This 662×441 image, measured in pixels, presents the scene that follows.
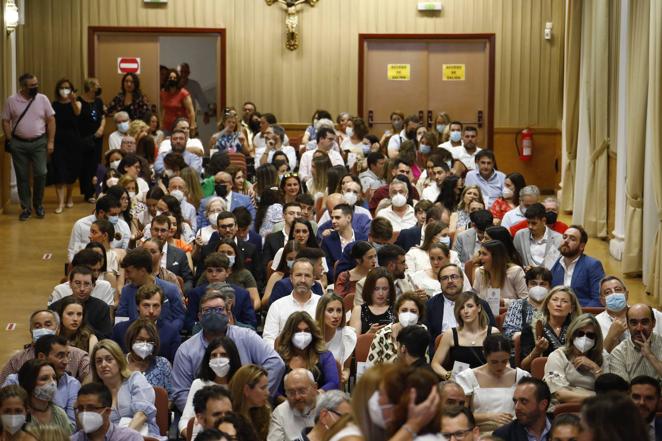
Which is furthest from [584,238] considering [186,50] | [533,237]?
[186,50]

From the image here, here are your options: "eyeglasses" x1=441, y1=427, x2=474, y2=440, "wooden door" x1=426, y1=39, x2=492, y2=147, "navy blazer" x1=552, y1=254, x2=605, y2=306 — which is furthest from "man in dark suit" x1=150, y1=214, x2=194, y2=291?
"wooden door" x1=426, y1=39, x2=492, y2=147

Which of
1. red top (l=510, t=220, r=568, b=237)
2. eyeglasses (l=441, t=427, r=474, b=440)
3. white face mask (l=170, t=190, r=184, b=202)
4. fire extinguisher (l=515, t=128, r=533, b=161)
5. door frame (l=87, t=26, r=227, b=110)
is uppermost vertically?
door frame (l=87, t=26, r=227, b=110)

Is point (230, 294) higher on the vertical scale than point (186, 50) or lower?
lower

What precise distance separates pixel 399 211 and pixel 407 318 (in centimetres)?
397

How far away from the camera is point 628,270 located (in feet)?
43.5

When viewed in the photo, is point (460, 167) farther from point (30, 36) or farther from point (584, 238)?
point (30, 36)

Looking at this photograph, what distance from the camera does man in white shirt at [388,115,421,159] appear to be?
55.0ft

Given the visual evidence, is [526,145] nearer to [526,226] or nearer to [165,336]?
[526,226]

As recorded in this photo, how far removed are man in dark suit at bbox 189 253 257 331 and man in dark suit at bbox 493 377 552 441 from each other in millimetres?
2765

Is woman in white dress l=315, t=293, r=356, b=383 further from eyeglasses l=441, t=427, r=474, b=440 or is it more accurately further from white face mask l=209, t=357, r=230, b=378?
eyeglasses l=441, t=427, r=474, b=440

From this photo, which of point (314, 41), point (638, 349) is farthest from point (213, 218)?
point (314, 41)

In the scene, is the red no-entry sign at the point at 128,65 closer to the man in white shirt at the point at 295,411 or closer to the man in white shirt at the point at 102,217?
the man in white shirt at the point at 102,217

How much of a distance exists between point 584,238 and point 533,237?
2.87 ft

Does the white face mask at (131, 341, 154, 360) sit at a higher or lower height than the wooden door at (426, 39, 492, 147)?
lower
